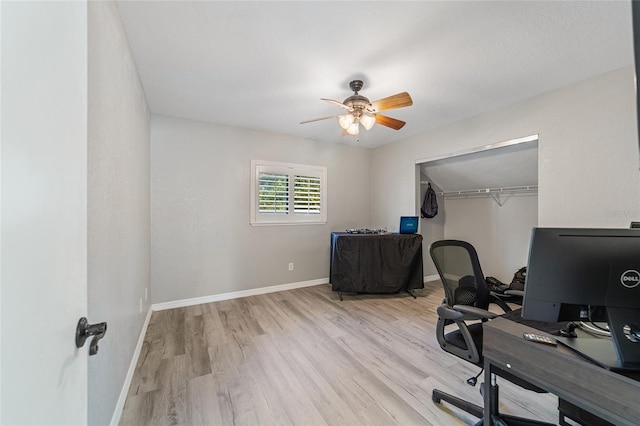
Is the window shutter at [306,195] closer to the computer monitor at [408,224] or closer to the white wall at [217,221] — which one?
the white wall at [217,221]

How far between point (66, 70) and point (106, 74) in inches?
37.1

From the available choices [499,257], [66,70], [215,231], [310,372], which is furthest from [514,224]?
[66,70]

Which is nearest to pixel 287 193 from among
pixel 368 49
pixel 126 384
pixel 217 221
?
pixel 217 221

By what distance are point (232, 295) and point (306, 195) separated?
1904 millimetres

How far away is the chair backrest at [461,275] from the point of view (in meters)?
1.80

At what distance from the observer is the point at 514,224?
12.3ft

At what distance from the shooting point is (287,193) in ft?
12.9

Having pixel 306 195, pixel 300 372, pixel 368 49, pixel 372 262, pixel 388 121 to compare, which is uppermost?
pixel 368 49

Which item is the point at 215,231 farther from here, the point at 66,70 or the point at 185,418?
the point at 66,70

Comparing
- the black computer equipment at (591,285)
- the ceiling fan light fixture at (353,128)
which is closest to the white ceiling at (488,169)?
the ceiling fan light fixture at (353,128)

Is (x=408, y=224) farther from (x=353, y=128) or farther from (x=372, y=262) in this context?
(x=353, y=128)

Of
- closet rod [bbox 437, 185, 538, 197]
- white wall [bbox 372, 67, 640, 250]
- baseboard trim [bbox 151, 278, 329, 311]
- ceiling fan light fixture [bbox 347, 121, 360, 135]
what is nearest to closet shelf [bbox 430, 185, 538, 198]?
closet rod [bbox 437, 185, 538, 197]

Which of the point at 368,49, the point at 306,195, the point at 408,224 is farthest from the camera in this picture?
the point at 306,195

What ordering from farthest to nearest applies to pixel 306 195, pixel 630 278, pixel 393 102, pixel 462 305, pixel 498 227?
pixel 306 195 < pixel 498 227 < pixel 393 102 < pixel 462 305 < pixel 630 278
